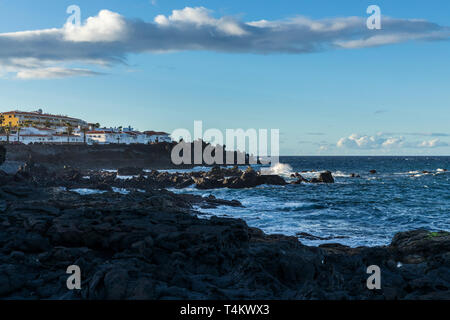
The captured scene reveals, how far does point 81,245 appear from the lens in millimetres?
14906

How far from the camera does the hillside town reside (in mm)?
120062

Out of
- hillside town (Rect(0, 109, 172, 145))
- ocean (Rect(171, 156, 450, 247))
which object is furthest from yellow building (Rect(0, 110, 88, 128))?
ocean (Rect(171, 156, 450, 247))

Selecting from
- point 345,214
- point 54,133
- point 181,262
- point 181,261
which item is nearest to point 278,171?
point 345,214

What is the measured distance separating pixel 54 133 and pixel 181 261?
Result: 128555mm

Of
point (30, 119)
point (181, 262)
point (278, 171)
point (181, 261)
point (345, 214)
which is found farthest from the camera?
point (30, 119)

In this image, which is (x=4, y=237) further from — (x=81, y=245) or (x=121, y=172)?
(x=121, y=172)

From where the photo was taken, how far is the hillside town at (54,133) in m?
120

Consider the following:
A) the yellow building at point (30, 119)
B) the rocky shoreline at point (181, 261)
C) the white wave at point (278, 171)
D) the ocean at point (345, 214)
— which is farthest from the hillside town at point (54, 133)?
the rocky shoreline at point (181, 261)

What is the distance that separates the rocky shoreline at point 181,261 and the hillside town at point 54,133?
109428 mm

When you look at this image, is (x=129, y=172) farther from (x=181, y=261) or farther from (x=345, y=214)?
(x=181, y=261)

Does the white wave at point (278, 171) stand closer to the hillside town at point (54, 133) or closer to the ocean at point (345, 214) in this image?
the ocean at point (345, 214)

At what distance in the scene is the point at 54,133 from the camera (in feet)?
422
